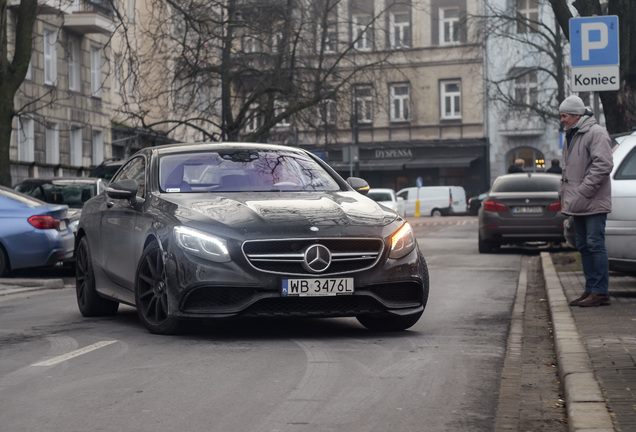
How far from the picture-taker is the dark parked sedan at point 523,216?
859 inches

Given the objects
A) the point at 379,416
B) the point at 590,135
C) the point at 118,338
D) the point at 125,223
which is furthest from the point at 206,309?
the point at 590,135

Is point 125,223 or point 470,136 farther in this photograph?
point 470,136

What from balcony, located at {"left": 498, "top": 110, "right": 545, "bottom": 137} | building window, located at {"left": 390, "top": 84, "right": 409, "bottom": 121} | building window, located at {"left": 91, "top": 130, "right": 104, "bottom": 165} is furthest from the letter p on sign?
building window, located at {"left": 390, "top": 84, "right": 409, "bottom": 121}

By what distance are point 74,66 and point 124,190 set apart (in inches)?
1318

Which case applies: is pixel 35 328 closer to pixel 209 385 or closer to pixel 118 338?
pixel 118 338

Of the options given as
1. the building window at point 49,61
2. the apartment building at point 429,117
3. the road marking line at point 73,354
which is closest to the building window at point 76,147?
the building window at point 49,61

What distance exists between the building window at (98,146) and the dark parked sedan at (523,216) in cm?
2457

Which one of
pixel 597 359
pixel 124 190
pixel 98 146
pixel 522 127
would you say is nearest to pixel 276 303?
pixel 124 190

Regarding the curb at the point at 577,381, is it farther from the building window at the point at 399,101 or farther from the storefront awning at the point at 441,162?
the building window at the point at 399,101

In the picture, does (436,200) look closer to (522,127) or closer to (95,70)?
(522,127)

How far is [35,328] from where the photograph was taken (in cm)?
969

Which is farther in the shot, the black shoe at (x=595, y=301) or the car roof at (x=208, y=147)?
the black shoe at (x=595, y=301)

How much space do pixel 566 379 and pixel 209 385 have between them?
6.53 ft

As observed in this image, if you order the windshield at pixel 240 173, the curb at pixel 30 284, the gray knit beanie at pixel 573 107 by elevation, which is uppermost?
the gray knit beanie at pixel 573 107
